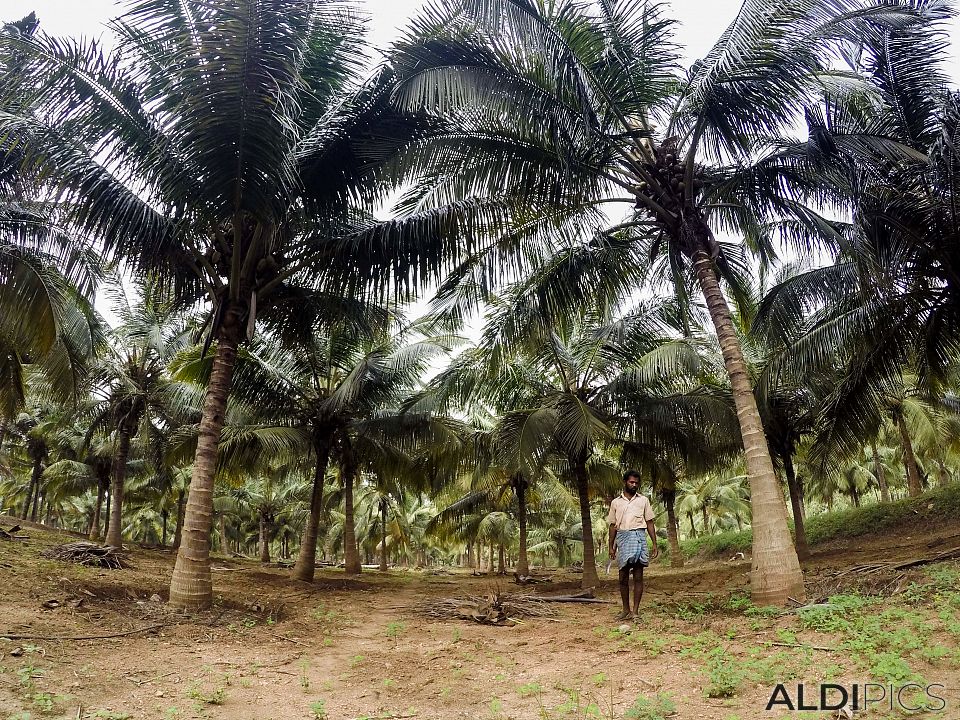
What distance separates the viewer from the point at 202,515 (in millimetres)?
7906

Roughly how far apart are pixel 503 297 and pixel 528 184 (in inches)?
130

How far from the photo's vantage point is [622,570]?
23.9ft

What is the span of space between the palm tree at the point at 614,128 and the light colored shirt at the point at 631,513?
137cm

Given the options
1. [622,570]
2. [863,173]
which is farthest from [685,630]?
[863,173]

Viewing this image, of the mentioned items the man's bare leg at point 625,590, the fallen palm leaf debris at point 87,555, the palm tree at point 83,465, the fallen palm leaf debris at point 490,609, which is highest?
the palm tree at point 83,465

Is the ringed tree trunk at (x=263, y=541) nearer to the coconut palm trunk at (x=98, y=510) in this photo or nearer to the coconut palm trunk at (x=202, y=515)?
the coconut palm trunk at (x=98, y=510)

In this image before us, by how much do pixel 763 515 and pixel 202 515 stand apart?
22.7ft

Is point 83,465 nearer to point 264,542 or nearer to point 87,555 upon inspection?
point 264,542

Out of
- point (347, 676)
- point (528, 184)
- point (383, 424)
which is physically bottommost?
point (347, 676)

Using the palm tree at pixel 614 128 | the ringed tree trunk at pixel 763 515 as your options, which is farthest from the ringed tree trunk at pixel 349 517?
the ringed tree trunk at pixel 763 515

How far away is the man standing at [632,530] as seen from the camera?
22.8 feet

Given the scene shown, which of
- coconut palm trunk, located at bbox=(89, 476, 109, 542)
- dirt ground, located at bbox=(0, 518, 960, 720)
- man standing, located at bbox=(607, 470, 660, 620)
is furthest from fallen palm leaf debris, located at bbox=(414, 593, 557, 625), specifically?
coconut palm trunk, located at bbox=(89, 476, 109, 542)

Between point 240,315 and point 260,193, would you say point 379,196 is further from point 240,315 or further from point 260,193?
point 240,315

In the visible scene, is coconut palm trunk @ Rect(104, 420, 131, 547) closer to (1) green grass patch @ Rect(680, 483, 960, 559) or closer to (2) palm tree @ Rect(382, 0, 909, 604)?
(2) palm tree @ Rect(382, 0, 909, 604)
